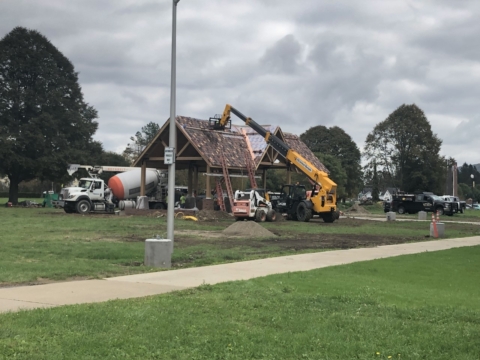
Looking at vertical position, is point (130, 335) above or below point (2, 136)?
below

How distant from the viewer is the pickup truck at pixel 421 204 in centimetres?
5216

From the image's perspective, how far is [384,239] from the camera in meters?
23.9

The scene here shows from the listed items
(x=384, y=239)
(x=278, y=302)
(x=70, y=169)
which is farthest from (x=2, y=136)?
(x=278, y=302)

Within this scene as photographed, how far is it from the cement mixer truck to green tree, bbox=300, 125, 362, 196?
51.5 meters

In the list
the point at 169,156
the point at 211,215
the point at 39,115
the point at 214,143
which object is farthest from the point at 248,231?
the point at 39,115

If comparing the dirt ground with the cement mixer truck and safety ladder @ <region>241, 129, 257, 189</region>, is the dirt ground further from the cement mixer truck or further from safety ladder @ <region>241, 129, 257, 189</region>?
the cement mixer truck

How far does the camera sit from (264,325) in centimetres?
743

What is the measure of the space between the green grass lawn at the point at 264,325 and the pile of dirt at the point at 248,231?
1344cm

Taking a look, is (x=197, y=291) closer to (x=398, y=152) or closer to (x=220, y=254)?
(x=220, y=254)

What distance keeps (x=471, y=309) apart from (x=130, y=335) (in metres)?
5.24

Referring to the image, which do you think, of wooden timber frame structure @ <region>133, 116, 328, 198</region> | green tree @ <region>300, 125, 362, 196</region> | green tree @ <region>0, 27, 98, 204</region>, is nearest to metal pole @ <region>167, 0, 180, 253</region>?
wooden timber frame structure @ <region>133, 116, 328, 198</region>

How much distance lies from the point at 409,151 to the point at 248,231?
54.9 metres

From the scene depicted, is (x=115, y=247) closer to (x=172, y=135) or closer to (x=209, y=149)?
(x=172, y=135)

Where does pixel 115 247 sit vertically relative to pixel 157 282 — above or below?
above
